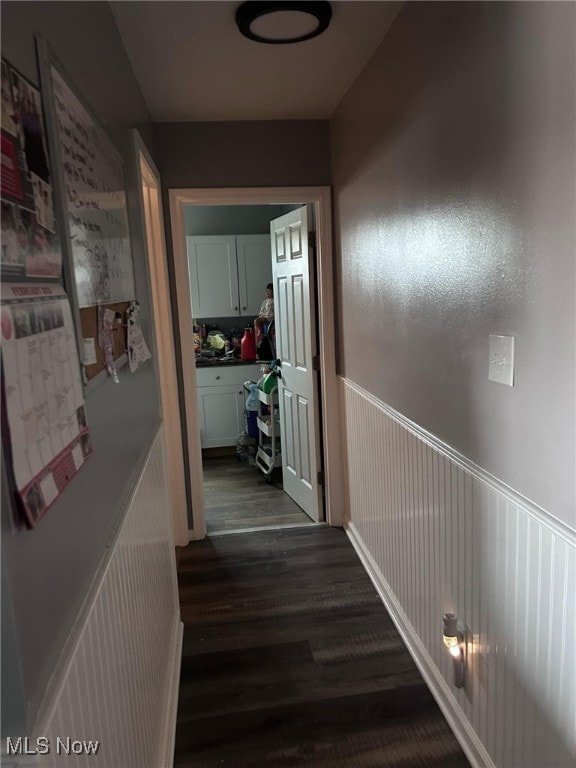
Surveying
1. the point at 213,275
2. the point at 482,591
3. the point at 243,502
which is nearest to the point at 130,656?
the point at 482,591

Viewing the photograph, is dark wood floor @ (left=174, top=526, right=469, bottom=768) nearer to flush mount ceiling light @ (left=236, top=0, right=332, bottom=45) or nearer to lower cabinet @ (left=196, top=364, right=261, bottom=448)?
lower cabinet @ (left=196, top=364, right=261, bottom=448)

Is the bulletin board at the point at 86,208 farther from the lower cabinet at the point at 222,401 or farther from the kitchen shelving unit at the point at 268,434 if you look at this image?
the lower cabinet at the point at 222,401

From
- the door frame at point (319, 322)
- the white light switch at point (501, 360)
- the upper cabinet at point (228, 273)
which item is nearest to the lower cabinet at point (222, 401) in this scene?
the upper cabinet at point (228, 273)

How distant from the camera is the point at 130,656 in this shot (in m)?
1.37

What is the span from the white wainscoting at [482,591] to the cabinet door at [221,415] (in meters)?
2.52

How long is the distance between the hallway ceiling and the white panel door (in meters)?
0.67

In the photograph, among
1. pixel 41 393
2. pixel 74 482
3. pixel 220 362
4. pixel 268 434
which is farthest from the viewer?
pixel 220 362

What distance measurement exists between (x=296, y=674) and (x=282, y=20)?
7.86ft

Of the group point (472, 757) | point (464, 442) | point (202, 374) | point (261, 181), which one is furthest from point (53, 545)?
point (202, 374)

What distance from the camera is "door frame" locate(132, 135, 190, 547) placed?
2938 mm

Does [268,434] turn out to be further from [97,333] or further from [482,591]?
[97,333]

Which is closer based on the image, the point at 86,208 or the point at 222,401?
the point at 86,208

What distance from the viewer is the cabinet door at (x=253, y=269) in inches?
198

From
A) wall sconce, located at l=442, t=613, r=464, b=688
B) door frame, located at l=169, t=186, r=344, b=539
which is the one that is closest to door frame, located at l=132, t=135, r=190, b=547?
door frame, located at l=169, t=186, r=344, b=539
